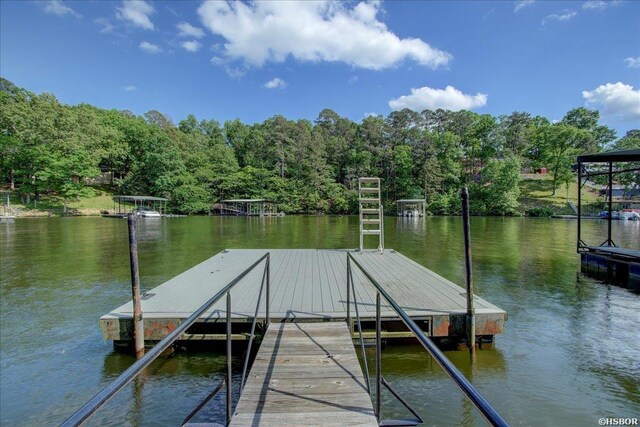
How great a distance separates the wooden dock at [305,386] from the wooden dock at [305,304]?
0.85 meters

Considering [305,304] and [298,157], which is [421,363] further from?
[298,157]

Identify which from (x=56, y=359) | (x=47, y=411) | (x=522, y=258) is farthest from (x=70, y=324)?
(x=522, y=258)

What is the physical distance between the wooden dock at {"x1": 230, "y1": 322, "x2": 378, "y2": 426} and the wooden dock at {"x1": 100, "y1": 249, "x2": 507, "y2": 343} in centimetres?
85

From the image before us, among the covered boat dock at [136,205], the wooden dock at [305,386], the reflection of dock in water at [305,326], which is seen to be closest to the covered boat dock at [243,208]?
the covered boat dock at [136,205]

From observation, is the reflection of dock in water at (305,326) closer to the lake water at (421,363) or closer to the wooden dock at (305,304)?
the wooden dock at (305,304)

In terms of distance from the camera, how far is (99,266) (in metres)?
9.70

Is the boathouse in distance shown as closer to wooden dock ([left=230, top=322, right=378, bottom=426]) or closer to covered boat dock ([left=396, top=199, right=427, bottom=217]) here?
wooden dock ([left=230, top=322, right=378, bottom=426])

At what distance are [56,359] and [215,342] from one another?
76.9 inches

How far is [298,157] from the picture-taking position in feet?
162

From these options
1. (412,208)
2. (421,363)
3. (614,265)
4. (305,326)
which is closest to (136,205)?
(412,208)

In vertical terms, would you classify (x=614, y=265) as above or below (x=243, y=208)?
below

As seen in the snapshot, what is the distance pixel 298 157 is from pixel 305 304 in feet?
150

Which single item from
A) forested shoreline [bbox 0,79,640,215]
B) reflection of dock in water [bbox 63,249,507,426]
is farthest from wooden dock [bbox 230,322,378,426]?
forested shoreline [bbox 0,79,640,215]

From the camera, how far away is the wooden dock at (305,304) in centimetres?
410
